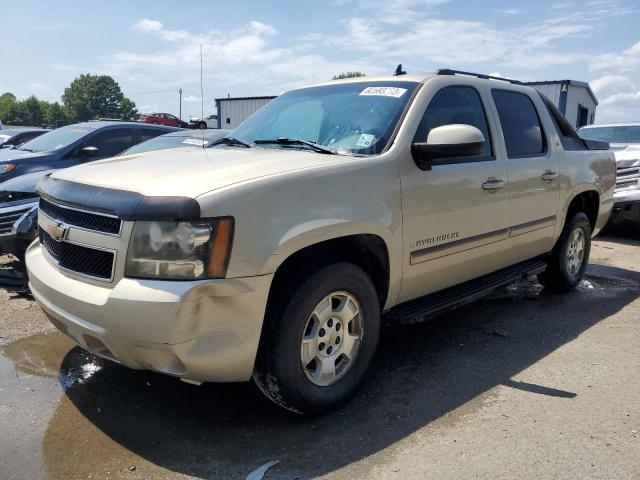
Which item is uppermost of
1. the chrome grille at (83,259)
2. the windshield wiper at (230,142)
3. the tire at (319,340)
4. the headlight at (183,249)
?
the windshield wiper at (230,142)

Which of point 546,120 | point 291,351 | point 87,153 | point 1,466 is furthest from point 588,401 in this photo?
point 87,153

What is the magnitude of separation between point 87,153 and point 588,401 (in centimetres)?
685

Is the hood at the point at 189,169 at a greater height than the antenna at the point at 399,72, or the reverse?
the antenna at the point at 399,72

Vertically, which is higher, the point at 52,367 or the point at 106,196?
the point at 106,196

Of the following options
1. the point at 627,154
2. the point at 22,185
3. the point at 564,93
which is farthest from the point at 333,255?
the point at 564,93

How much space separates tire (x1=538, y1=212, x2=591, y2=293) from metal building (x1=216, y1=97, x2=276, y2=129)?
26203 mm

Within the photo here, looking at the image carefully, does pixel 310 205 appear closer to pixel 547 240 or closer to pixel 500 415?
pixel 500 415

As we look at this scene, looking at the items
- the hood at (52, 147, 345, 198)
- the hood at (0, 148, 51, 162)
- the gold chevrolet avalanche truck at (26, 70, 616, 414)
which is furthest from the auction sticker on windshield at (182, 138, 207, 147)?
the hood at (52, 147, 345, 198)

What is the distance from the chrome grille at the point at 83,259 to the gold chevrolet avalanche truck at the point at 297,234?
1 cm

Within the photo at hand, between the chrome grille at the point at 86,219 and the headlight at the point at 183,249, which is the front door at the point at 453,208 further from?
the chrome grille at the point at 86,219

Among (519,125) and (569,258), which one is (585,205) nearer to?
(569,258)

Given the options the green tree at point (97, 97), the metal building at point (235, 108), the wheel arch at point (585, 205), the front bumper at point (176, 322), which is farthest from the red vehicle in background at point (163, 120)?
the green tree at point (97, 97)

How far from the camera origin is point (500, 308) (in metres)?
5.21

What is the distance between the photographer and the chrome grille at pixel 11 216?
519 cm
